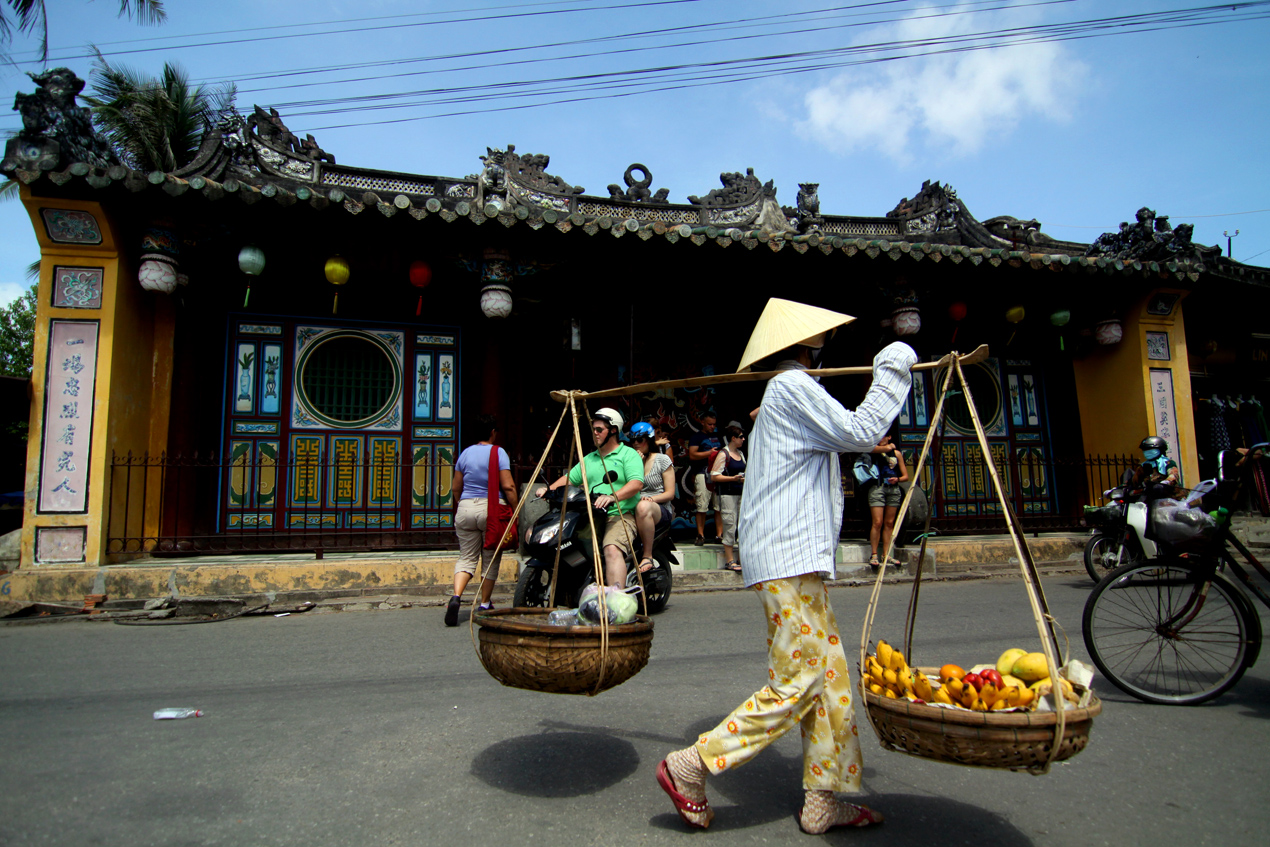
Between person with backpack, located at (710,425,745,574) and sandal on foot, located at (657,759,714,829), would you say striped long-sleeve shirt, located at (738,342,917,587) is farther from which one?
person with backpack, located at (710,425,745,574)

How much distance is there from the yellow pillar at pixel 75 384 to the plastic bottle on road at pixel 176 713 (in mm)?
4127

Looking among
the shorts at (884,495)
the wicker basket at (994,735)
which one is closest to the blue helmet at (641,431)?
the shorts at (884,495)

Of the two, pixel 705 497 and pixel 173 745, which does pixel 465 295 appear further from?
pixel 173 745

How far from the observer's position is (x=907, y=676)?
2.14 meters

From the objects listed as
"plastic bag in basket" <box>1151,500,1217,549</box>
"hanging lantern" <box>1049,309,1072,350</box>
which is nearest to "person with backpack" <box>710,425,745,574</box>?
"plastic bag in basket" <box>1151,500,1217,549</box>

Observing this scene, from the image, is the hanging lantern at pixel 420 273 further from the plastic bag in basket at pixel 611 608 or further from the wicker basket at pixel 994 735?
the wicker basket at pixel 994 735

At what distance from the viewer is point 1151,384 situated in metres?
9.72

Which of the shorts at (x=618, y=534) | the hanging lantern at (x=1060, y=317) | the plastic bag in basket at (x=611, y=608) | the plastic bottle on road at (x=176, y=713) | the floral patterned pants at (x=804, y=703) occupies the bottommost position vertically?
the plastic bottle on road at (x=176, y=713)

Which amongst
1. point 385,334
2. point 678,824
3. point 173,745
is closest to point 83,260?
point 385,334

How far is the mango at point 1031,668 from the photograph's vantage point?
222 centimetres

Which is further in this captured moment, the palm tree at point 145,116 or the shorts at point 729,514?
the palm tree at point 145,116

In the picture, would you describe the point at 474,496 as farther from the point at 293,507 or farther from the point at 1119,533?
the point at 1119,533

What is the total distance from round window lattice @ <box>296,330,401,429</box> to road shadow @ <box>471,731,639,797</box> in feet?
20.9

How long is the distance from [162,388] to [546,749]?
23.1ft
